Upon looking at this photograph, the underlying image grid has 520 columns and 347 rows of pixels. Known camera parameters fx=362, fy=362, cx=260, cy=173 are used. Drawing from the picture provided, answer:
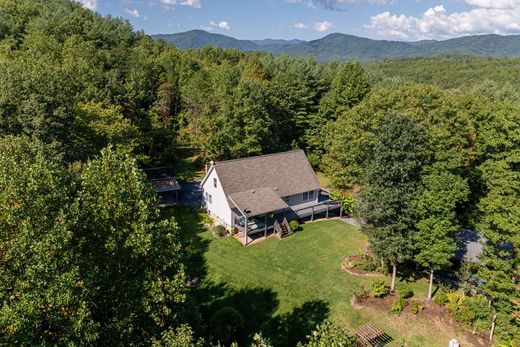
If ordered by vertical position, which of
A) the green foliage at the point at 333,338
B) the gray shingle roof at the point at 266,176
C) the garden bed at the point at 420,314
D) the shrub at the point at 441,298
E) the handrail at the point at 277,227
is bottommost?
the garden bed at the point at 420,314

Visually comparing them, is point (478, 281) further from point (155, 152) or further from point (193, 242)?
point (155, 152)

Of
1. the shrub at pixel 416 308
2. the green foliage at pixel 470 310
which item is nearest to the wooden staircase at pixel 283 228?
the shrub at pixel 416 308

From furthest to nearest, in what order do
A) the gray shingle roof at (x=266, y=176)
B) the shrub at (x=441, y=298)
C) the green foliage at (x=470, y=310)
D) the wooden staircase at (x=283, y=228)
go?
the gray shingle roof at (x=266, y=176) < the wooden staircase at (x=283, y=228) < the shrub at (x=441, y=298) < the green foliage at (x=470, y=310)

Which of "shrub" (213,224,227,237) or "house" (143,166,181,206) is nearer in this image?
"shrub" (213,224,227,237)

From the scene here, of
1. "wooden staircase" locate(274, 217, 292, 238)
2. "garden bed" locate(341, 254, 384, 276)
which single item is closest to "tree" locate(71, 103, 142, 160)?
"wooden staircase" locate(274, 217, 292, 238)

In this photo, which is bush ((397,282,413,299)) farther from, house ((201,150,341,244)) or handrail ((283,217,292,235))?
house ((201,150,341,244))

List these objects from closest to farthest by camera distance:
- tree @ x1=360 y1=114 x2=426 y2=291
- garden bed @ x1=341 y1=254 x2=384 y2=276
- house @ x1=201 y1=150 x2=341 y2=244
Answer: tree @ x1=360 y1=114 x2=426 y2=291, garden bed @ x1=341 y1=254 x2=384 y2=276, house @ x1=201 y1=150 x2=341 y2=244

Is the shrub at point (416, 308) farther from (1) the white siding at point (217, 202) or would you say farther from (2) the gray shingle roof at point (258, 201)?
(1) the white siding at point (217, 202)
